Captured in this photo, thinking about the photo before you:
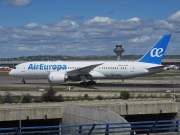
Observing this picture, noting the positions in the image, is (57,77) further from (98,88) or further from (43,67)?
(98,88)

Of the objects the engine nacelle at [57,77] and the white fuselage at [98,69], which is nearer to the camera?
the engine nacelle at [57,77]

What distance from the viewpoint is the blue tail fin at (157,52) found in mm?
63956

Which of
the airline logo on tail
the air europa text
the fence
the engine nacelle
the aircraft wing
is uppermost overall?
the airline logo on tail

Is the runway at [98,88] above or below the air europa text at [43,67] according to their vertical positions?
below

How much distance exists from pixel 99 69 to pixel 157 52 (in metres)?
8.88

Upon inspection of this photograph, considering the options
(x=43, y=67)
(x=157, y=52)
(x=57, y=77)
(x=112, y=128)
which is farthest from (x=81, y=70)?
(x=112, y=128)

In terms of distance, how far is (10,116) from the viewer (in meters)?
→ 35.8

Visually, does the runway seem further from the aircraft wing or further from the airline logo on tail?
the airline logo on tail

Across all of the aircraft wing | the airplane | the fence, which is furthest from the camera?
the airplane

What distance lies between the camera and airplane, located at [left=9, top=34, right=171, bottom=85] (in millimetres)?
62875

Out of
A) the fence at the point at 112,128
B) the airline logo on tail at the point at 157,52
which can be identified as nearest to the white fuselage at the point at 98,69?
the airline logo on tail at the point at 157,52

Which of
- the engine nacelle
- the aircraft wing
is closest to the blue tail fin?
the aircraft wing

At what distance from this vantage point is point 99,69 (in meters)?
64.2

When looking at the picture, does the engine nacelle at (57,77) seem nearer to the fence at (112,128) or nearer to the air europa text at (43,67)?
the air europa text at (43,67)
